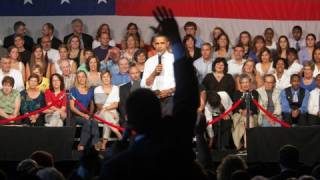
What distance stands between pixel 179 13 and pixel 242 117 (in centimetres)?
456

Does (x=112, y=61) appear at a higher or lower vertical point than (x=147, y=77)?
higher

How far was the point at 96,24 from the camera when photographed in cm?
1838

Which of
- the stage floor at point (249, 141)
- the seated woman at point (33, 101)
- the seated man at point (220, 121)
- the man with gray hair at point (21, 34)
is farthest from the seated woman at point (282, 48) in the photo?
the man with gray hair at point (21, 34)

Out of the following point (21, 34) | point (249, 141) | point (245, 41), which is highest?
point (21, 34)

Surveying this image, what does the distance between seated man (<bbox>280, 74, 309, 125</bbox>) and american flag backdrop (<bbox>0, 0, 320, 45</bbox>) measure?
2719 mm

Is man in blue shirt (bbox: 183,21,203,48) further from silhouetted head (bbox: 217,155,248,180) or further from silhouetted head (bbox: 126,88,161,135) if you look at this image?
silhouetted head (bbox: 126,88,161,135)

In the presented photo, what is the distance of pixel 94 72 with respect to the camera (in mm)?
16125

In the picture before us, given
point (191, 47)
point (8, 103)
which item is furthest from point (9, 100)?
point (191, 47)

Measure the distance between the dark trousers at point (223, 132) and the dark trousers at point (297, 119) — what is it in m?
1.27

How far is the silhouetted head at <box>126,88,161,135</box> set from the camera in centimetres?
485

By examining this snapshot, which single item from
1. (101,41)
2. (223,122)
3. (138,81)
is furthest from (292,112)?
(101,41)

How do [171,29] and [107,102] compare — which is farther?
[107,102]

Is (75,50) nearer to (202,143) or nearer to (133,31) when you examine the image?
(133,31)

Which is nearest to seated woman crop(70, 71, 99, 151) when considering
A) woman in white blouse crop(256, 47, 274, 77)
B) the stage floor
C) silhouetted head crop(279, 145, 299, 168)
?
the stage floor
